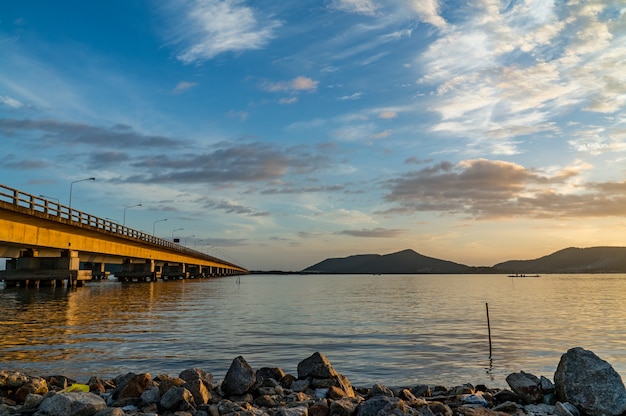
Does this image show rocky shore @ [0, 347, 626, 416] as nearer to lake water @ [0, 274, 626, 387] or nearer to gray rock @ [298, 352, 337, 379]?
gray rock @ [298, 352, 337, 379]

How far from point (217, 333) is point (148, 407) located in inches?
598

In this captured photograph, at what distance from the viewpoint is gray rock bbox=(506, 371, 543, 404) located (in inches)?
441

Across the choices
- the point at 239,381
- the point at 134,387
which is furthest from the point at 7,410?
the point at 239,381

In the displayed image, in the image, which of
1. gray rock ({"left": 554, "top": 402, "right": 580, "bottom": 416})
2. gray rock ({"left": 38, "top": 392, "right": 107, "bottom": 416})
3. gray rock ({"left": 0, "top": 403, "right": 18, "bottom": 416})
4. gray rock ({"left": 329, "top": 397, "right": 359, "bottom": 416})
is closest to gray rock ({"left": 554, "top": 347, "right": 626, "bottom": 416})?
gray rock ({"left": 554, "top": 402, "right": 580, "bottom": 416})

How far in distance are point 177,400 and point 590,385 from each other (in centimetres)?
845

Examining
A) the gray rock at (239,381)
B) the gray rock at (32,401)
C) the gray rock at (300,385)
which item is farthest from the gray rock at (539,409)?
the gray rock at (32,401)

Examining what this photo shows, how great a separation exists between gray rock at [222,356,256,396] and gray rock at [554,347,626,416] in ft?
22.2

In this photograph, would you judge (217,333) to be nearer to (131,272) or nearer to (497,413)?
(497,413)

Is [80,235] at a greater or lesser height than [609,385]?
greater

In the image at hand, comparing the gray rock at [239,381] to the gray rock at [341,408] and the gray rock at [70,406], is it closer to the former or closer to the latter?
the gray rock at [341,408]

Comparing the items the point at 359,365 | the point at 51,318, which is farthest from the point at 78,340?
the point at 359,365

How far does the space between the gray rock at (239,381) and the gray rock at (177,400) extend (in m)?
1.52

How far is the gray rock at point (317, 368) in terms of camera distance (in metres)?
12.4

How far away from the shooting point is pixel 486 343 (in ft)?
74.1
